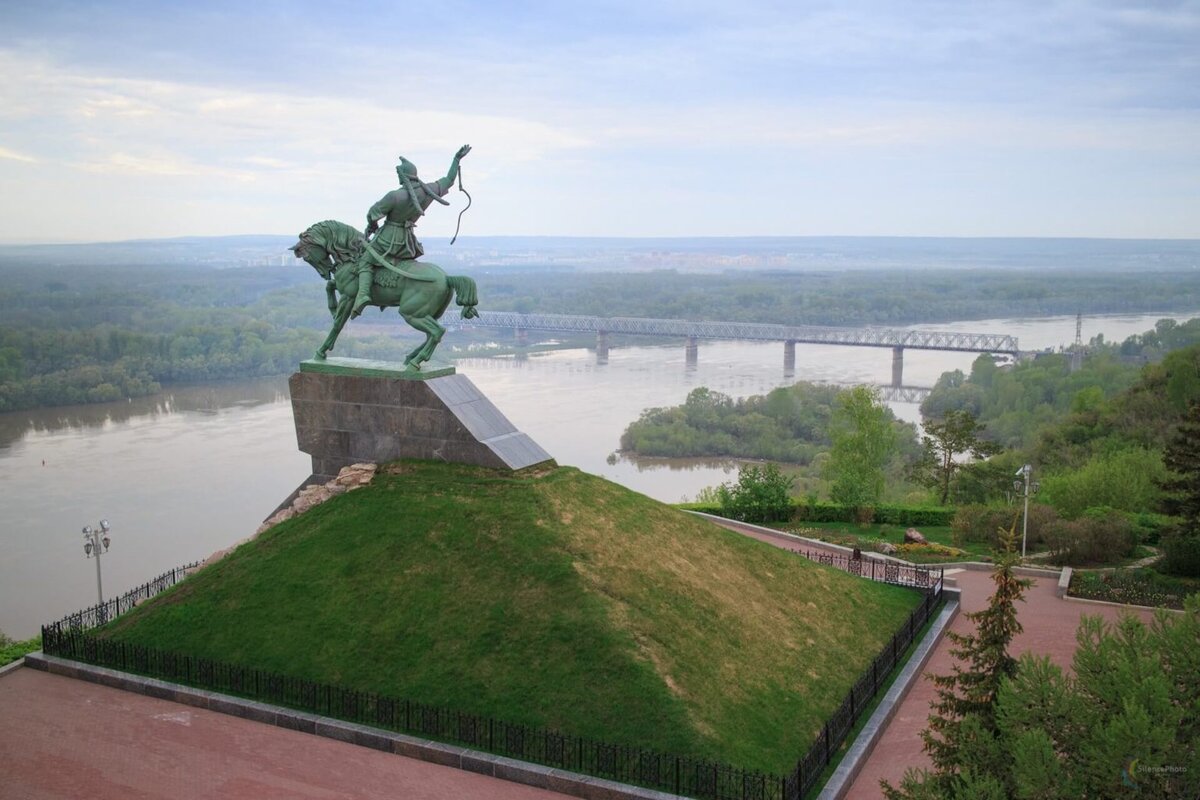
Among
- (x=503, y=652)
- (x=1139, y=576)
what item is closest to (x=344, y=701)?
(x=503, y=652)

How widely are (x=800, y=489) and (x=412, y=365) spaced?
3122cm

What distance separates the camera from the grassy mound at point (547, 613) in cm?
1521

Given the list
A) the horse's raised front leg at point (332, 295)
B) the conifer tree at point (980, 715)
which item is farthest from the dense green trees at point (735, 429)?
the conifer tree at point (980, 715)

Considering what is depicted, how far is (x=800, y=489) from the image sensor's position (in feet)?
161

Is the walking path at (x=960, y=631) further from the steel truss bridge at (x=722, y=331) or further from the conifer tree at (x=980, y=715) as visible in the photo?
the steel truss bridge at (x=722, y=331)

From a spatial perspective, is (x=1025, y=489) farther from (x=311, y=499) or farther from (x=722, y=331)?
(x=722, y=331)

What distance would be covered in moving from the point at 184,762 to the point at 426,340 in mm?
8764

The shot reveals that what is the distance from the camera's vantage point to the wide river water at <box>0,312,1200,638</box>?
3653 centimetres

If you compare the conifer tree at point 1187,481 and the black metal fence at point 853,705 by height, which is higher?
the conifer tree at point 1187,481

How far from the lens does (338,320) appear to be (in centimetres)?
2178

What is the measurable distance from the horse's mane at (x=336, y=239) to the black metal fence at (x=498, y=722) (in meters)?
8.01

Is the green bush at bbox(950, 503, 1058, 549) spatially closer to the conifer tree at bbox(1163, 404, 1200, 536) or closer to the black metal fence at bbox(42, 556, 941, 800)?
the conifer tree at bbox(1163, 404, 1200, 536)

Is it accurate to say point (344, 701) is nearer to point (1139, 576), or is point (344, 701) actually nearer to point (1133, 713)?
point (1133, 713)

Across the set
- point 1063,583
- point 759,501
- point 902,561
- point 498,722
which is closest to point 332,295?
point 498,722
